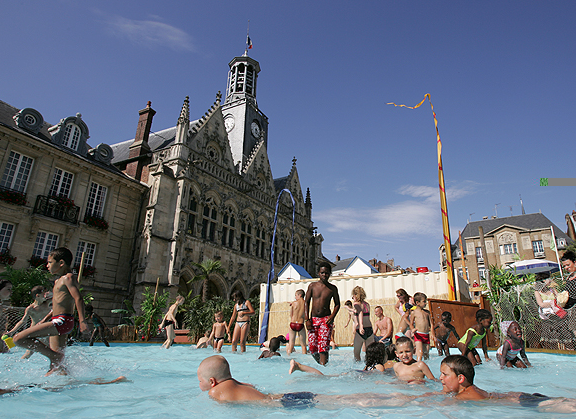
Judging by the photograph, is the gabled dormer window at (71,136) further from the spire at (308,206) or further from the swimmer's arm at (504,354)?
the swimmer's arm at (504,354)

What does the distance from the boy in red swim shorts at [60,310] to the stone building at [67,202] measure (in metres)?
13.6

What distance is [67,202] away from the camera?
1866 centimetres

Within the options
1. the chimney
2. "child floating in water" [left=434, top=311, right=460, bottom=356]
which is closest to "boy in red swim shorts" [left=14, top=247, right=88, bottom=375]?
"child floating in water" [left=434, top=311, right=460, bottom=356]

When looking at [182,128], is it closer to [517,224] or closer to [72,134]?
[72,134]

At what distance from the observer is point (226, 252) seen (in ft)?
83.9

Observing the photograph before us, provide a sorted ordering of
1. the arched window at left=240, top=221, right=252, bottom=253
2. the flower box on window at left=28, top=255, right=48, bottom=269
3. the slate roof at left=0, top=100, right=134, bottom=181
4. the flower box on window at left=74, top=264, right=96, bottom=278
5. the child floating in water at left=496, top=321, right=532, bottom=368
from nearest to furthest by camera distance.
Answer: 1. the child floating in water at left=496, top=321, right=532, bottom=368
2. the flower box on window at left=28, top=255, right=48, bottom=269
3. the slate roof at left=0, top=100, right=134, bottom=181
4. the flower box on window at left=74, top=264, right=96, bottom=278
5. the arched window at left=240, top=221, right=252, bottom=253

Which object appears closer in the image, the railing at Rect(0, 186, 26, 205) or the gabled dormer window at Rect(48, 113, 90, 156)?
the railing at Rect(0, 186, 26, 205)

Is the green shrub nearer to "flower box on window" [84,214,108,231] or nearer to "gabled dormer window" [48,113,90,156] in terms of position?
"flower box on window" [84,214,108,231]

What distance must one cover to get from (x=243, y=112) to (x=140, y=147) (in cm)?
1076

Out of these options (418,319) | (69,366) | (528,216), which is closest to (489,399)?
(418,319)

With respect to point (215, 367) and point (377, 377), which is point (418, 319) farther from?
point (215, 367)

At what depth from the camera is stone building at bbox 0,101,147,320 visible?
16.9 meters

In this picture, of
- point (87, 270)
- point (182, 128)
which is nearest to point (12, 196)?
point (87, 270)

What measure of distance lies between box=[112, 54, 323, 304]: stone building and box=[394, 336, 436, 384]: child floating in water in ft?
44.6
